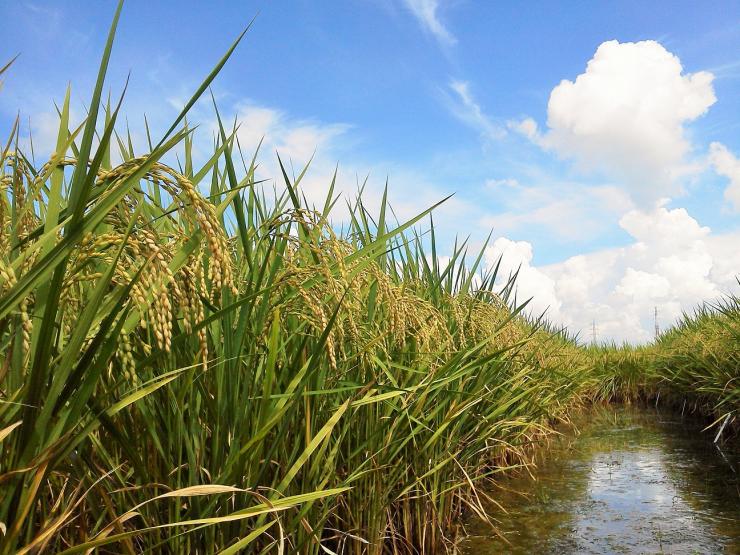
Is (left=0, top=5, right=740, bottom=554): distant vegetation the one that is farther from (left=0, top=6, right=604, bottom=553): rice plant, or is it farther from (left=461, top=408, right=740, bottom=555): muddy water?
(left=461, top=408, right=740, bottom=555): muddy water

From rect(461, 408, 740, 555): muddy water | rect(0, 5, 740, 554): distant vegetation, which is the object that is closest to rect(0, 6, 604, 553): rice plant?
rect(0, 5, 740, 554): distant vegetation

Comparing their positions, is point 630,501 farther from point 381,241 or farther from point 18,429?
point 18,429

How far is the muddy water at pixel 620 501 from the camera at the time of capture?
3.68 m

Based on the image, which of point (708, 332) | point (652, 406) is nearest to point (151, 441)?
point (708, 332)

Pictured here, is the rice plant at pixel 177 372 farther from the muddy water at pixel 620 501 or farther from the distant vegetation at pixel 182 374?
the muddy water at pixel 620 501

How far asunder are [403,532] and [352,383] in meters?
1.35

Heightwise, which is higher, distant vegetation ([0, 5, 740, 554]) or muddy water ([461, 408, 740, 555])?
distant vegetation ([0, 5, 740, 554])

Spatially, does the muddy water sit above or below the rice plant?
below

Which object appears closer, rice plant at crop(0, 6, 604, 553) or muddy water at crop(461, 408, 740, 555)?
rice plant at crop(0, 6, 604, 553)

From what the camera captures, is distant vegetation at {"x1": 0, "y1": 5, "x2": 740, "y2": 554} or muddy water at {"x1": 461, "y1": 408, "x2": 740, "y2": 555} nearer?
distant vegetation at {"x1": 0, "y1": 5, "x2": 740, "y2": 554}

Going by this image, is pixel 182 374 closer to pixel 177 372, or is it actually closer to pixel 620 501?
pixel 177 372

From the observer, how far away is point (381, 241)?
193cm

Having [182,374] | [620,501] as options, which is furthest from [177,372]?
[620,501]

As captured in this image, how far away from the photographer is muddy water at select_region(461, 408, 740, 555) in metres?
3.68
